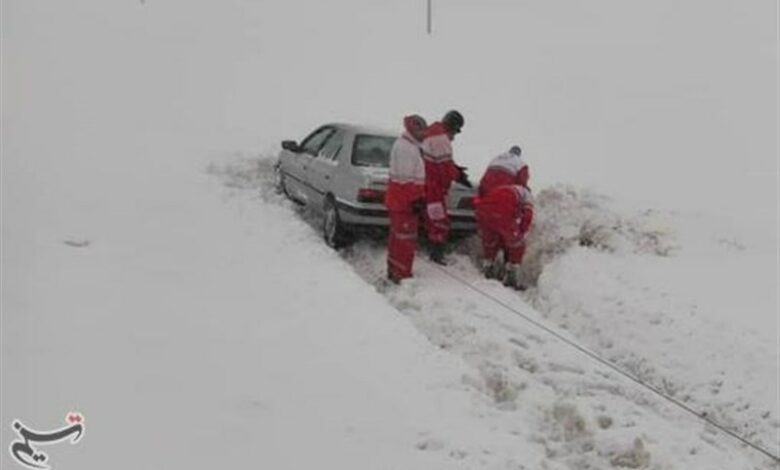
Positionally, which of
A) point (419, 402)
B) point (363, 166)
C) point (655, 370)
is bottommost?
point (655, 370)

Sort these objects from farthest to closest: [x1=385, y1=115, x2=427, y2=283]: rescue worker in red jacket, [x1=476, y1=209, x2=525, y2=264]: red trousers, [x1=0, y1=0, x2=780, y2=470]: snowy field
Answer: [x1=476, y1=209, x2=525, y2=264]: red trousers → [x1=385, y1=115, x2=427, y2=283]: rescue worker in red jacket → [x1=0, y1=0, x2=780, y2=470]: snowy field

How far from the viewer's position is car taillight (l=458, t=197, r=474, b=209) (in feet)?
31.8

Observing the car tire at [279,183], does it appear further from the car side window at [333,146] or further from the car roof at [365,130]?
the car roof at [365,130]

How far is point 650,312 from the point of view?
8.01m

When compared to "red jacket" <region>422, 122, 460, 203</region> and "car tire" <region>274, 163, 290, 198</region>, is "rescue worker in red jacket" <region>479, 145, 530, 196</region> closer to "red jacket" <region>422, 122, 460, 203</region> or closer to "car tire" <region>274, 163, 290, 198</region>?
"red jacket" <region>422, 122, 460, 203</region>

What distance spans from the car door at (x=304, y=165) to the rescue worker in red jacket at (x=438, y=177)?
1.88 meters

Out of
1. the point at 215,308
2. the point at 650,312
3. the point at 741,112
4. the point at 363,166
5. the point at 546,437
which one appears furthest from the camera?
the point at 741,112

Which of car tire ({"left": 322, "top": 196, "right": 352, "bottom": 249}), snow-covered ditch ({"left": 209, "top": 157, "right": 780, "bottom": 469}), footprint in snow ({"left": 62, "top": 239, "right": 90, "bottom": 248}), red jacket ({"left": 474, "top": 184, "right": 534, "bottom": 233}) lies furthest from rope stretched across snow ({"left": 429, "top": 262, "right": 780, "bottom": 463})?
footprint in snow ({"left": 62, "top": 239, "right": 90, "bottom": 248})

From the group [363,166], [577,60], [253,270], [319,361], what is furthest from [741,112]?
[319,361]

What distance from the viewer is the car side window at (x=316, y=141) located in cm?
1076

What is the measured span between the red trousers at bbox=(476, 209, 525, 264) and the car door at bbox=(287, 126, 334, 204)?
2429 mm

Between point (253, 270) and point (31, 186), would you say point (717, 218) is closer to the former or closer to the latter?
point (253, 270)

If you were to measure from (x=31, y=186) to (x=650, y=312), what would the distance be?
724 cm

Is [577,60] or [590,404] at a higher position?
[577,60]
